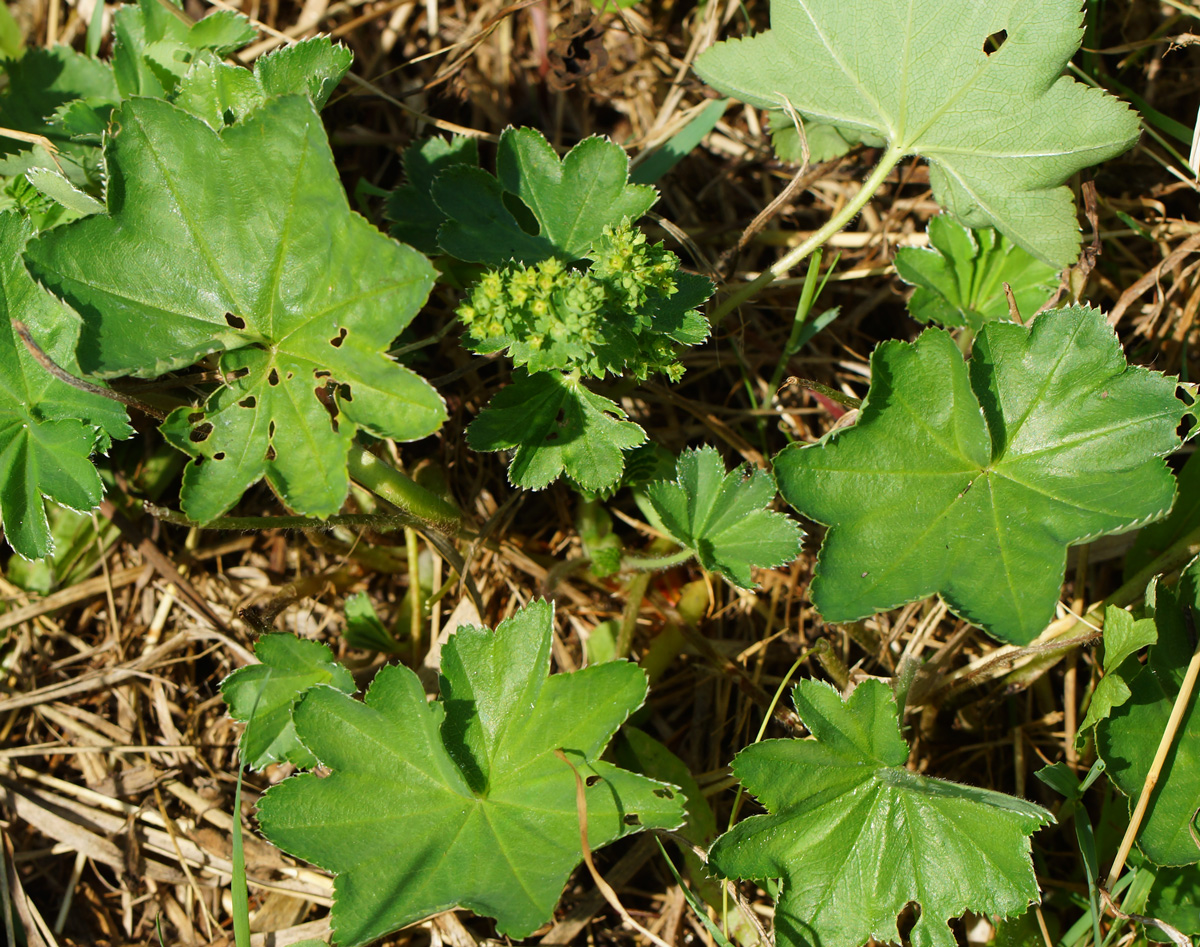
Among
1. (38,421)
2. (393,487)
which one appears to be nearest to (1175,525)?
(393,487)

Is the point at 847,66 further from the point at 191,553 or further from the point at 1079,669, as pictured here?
the point at 191,553

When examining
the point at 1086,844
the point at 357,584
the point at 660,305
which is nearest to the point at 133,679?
Result: the point at 357,584

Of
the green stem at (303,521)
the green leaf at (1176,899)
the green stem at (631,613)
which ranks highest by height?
the green stem at (303,521)

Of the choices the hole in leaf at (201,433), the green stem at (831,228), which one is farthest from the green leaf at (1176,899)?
the hole in leaf at (201,433)

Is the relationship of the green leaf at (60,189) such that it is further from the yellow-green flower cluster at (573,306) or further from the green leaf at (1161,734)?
the green leaf at (1161,734)

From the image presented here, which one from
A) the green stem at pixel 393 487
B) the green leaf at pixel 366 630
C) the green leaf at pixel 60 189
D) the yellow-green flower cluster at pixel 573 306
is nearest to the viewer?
the yellow-green flower cluster at pixel 573 306

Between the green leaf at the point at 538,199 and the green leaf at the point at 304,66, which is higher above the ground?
the green leaf at the point at 304,66
